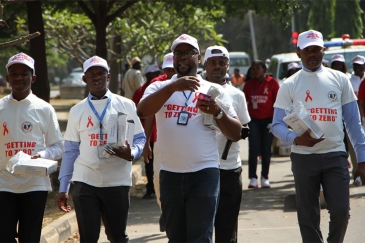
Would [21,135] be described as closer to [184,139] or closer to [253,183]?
[184,139]

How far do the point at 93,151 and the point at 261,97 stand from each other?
6.62 meters

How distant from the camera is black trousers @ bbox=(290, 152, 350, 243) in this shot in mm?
6051

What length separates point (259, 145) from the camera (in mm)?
12008

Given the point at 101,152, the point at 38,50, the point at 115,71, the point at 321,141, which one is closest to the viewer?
the point at 101,152

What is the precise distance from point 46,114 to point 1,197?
773 millimetres

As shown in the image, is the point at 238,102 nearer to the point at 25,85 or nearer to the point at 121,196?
the point at 121,196

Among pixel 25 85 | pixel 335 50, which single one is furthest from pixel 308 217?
pixel 335 50

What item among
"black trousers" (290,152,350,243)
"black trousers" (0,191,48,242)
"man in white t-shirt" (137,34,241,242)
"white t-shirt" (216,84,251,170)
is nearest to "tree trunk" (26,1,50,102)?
"white t-shirt" (216,84,251,170)

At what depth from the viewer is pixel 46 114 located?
19.9 ft

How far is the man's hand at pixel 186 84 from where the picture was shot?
5.04 meters

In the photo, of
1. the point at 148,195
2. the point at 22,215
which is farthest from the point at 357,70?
the point at 22,215

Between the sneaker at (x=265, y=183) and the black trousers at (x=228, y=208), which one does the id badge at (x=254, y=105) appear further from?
the black trousers at (x=228, y=208)

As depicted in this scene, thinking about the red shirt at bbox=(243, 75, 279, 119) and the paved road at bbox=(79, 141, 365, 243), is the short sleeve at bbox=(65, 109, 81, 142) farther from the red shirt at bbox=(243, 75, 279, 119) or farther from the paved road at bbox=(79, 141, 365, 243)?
the red shirt at bbox=(243, 75, 279, 119)

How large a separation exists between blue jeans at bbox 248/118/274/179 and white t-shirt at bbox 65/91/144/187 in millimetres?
6117
